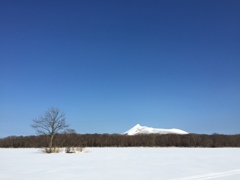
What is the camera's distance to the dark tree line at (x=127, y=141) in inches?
1778

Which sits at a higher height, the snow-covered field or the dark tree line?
the dark tree line

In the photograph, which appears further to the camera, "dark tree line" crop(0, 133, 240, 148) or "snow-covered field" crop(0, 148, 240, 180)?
"dark tree line" crop(0, 133, 240, 148)

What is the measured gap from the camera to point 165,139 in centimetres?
4981

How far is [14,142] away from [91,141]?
40.6 ft

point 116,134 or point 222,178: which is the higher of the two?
point 116,134

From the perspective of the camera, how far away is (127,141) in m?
48.2

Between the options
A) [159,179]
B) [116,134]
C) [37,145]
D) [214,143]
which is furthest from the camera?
[116,134]

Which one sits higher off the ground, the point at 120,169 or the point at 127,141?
the point at 127,141

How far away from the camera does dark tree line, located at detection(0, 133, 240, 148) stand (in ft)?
148

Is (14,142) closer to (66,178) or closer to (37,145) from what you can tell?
(37,145)

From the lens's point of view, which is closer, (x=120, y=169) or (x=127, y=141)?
(x=120, y=169)

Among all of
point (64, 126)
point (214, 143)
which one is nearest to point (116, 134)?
point (214, 143)

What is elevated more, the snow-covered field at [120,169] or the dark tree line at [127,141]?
the dark tree line at [127,141]

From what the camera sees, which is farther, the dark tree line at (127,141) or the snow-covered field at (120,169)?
the dark tree line at (127,141)
